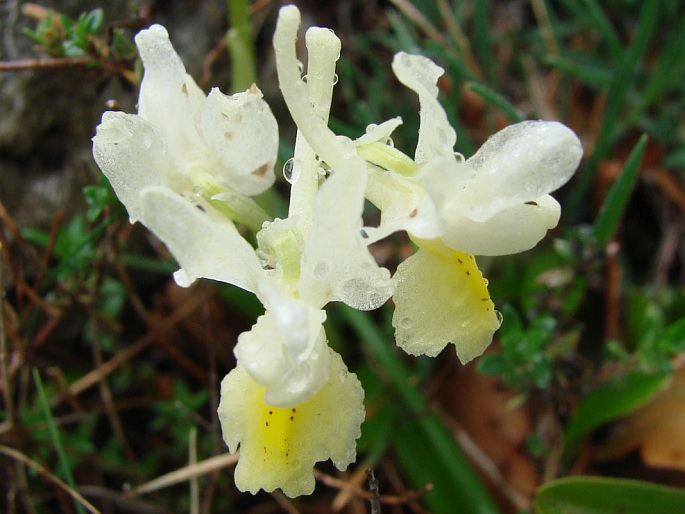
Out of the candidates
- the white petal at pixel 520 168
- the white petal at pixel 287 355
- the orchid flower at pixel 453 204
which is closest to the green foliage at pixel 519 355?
the orchid flower at pixel 453 204

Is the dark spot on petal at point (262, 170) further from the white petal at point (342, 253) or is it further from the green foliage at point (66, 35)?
the green foliage at point (66, 35)

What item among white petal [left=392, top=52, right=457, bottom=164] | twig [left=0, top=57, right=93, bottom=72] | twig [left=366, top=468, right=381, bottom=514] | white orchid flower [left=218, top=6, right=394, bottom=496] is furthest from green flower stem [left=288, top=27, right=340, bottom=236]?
twig [left=0, top=57, right=93, bottom=72]

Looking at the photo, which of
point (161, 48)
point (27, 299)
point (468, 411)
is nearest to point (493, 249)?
point (161, 48)

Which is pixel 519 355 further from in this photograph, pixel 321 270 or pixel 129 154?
pixel 129 154

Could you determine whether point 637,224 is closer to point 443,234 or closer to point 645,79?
point 645,79

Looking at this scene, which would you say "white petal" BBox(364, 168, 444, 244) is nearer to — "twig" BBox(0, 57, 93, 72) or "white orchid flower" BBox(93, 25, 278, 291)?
"white orchid flower" BBox(93, 25, 278, 291)

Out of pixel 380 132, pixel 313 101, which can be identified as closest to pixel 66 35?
pixel 313 101
